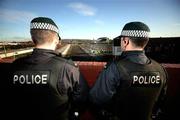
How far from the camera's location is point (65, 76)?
2.14 m

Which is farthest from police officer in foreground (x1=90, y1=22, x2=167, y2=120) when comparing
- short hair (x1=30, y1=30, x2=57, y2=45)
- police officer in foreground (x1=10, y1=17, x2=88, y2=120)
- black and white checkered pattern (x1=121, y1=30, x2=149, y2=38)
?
short hair (x1=30, y1=30, x2=57, y2=45)

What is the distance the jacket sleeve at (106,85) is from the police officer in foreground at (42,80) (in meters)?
0.25

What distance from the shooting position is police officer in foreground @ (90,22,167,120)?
2.25m

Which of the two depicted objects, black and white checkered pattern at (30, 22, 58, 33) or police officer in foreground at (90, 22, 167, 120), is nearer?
black and white checkered pattern at (30, 22, 58, 33)

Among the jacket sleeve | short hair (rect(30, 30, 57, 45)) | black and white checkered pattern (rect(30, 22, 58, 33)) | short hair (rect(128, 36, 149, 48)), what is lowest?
the jacket sleeve

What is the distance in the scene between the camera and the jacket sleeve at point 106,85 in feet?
A: 7.32

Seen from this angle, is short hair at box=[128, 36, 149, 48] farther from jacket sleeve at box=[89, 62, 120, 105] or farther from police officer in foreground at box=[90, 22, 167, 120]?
jacket sleeve at box=[89, 62, 120, 105]

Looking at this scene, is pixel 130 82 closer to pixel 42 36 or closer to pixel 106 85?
pixel 106 85

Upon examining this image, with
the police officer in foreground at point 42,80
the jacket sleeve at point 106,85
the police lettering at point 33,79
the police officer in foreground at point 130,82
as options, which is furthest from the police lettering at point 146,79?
the police lettering at point 33,79

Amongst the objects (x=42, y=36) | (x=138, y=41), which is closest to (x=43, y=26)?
(x=42, y=36)

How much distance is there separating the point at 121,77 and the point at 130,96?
0.74 ft

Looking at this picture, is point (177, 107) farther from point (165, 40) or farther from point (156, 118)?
point (165, 40)

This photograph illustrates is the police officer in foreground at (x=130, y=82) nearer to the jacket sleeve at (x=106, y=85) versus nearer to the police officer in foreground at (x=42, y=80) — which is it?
the jacket sleeve at (x=106, y=85)

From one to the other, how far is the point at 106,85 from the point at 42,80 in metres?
0.63
